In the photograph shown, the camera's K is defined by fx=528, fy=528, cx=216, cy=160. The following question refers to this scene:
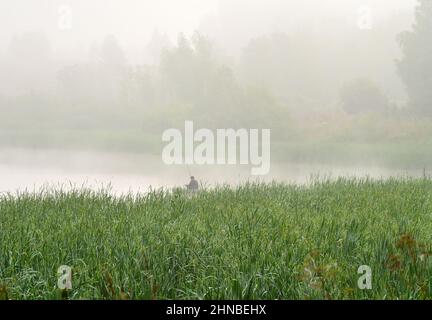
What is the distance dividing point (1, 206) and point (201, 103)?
60.1 metres

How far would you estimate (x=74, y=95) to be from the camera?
282 ft

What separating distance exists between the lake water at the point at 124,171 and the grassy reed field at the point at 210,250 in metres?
16.5

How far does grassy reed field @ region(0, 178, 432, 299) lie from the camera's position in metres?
5.56

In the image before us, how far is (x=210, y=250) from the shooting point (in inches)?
275

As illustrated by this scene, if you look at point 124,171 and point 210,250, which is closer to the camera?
point 210,250

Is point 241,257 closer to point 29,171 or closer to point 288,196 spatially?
point 288,196

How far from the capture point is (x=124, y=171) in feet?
115

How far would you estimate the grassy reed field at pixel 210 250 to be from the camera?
556 centimetres

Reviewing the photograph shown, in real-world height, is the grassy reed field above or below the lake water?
below

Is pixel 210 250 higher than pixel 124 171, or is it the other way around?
pixel 124 171

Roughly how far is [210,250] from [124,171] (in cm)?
2866

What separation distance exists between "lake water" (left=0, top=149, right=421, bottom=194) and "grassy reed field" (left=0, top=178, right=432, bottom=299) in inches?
649

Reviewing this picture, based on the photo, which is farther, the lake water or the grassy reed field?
the lake water
